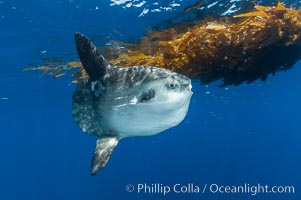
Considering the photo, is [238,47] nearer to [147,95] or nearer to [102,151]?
[147,95]

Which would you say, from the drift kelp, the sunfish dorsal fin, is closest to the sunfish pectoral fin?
the sunfish dorsal fin

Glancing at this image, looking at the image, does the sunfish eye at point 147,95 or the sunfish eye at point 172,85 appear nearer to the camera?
the sunfish eye at point 172,85

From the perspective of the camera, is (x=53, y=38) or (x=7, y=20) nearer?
(x=7, y=20)

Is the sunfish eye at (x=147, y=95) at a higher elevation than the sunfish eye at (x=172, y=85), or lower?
lower

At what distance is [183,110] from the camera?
14.3 feet

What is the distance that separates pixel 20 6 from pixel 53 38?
326 cm

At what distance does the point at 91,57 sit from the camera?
4.78 meters

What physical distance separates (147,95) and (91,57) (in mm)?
1159

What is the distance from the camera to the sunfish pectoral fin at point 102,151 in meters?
4.78

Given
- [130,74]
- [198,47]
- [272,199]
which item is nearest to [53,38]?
[198,47]

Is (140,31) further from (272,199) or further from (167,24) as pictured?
(272,199)

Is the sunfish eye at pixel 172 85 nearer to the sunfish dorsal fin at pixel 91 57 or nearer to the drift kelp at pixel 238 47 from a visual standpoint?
the sunfish dorsal fin at pixel 91 57

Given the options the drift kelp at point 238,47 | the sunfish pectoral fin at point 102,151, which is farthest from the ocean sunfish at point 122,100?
the drift kelp at point 238,47

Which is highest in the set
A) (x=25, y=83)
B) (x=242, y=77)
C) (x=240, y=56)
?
(x=240, y=56)
